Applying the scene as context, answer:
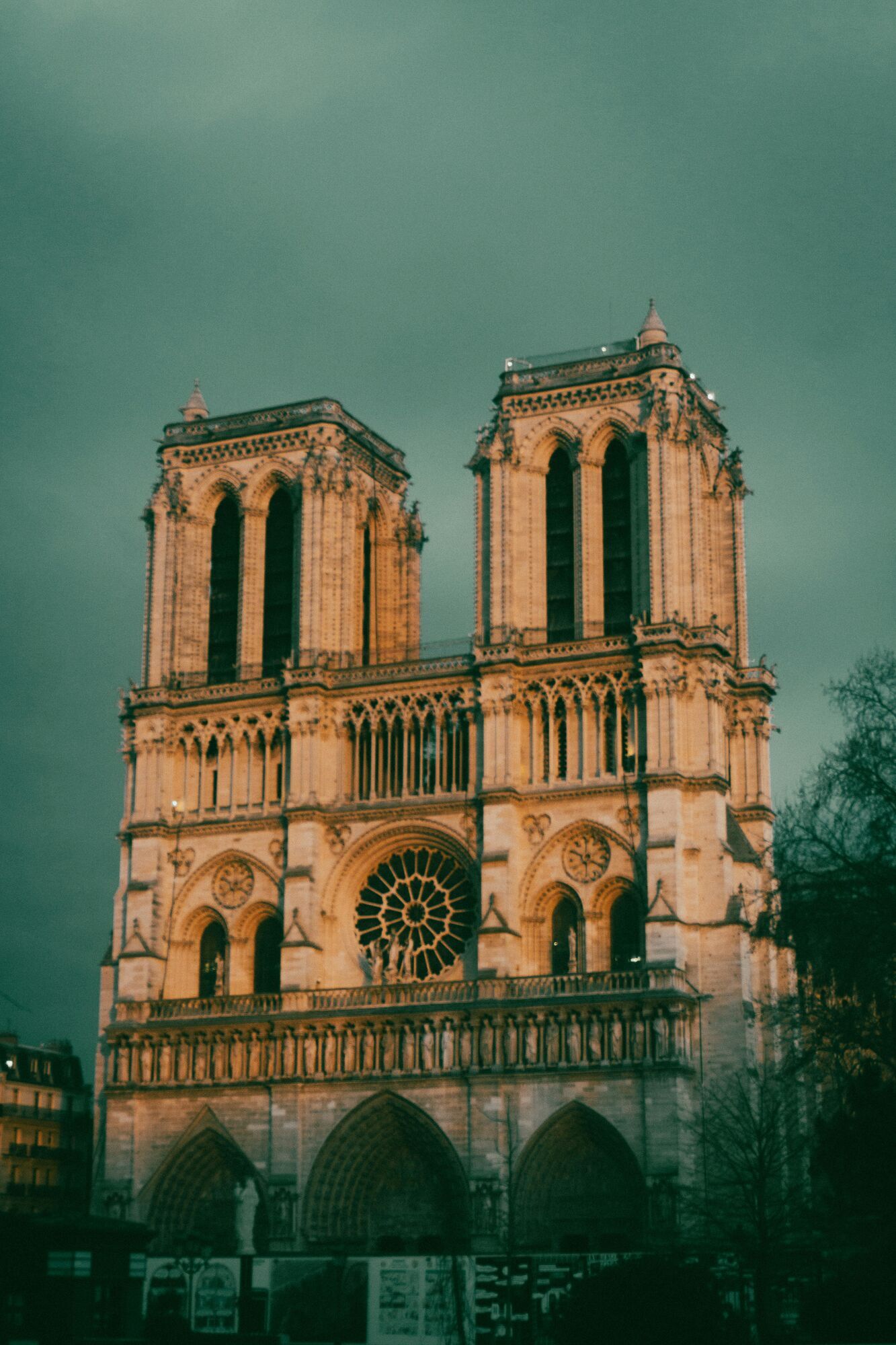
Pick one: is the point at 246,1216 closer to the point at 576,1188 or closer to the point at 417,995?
the point at 417,995

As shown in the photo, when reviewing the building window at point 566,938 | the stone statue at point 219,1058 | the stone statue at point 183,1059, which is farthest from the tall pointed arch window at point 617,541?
the stone statue at point 183,1059

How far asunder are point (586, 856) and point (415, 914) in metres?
5.77

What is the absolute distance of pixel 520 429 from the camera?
206 ft

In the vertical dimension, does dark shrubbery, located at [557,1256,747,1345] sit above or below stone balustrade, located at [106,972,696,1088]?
below

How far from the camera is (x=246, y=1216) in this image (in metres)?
57.1

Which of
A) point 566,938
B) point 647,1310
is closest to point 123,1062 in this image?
point 566,938

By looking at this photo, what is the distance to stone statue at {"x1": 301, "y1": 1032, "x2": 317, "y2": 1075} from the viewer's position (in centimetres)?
5888

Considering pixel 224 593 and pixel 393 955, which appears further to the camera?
pixel 224 593

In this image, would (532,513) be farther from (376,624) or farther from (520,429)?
(376,624)

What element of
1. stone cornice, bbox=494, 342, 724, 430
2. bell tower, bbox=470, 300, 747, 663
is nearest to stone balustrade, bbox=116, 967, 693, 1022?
bell tower, bbox=470, 300, 747, 663

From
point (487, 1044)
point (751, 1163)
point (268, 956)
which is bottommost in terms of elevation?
point (751, 1163)

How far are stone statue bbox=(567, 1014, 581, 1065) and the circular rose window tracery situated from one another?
5.43 meters

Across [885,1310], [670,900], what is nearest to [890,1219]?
[885,1310]

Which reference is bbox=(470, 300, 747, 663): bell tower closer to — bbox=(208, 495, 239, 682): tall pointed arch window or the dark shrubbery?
bbox=(208, 495, 239, 682): tall pointed arch window
